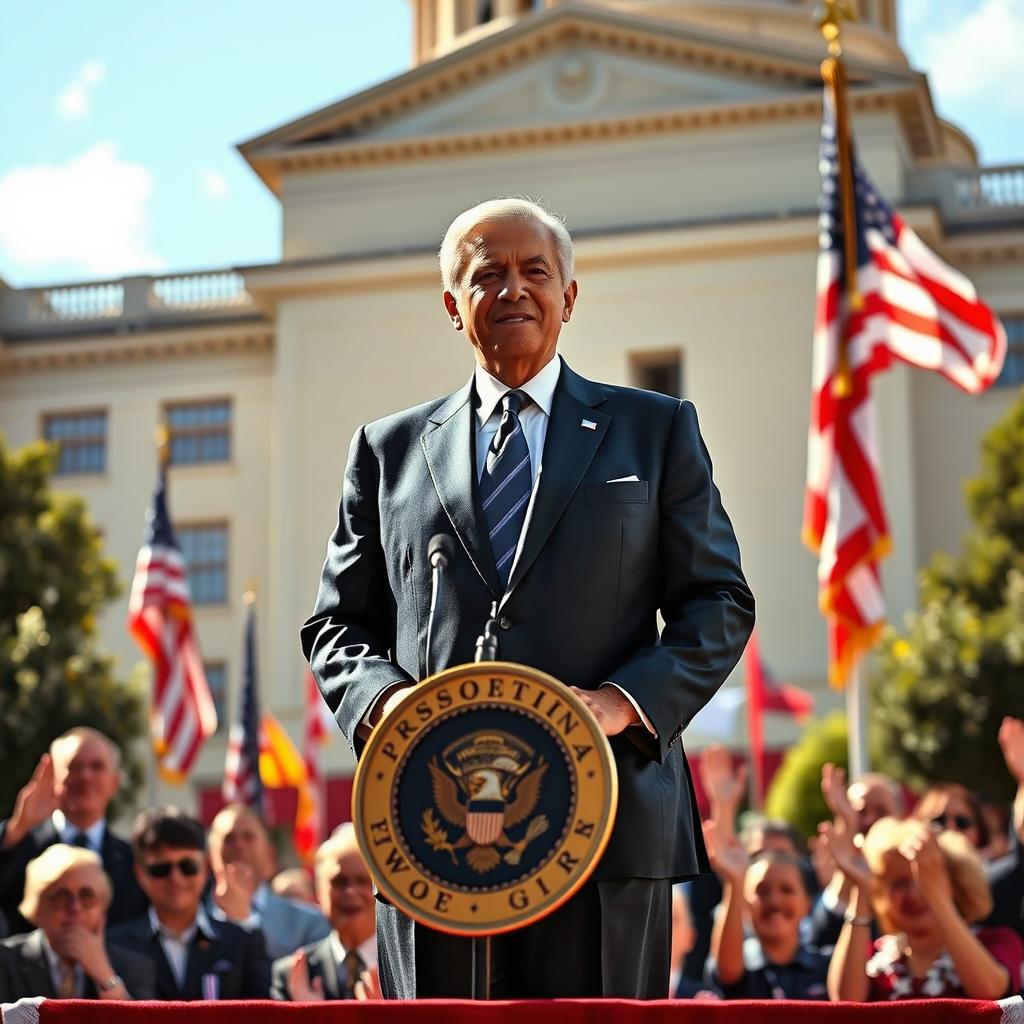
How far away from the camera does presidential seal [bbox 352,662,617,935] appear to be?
9.37 feet

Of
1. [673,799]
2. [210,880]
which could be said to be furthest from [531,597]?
[210,880]

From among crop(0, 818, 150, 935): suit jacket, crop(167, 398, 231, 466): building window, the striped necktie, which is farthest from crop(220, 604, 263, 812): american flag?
the striped necktie

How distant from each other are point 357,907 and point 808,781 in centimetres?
1705

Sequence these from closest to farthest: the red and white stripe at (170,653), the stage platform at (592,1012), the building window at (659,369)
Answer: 1. the stage platform at (592,1012)
2. the red and white stripe at (170,653)
3. the building window at (659,369)

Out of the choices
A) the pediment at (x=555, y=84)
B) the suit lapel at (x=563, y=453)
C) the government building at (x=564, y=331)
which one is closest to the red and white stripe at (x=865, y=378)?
the suit lapel at (x=563, y=453)

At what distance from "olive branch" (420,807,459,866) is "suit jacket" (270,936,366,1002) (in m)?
3.56

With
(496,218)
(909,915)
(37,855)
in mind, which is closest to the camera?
(496,218)

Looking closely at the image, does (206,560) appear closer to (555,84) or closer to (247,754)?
(555,84)

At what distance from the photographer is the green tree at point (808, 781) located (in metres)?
22.7

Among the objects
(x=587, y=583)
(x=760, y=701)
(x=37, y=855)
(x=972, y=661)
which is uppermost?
(x=972, y=661)

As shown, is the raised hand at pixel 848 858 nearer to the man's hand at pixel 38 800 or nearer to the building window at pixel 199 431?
the man's hand at pixel 38 800

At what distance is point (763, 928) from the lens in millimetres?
6801

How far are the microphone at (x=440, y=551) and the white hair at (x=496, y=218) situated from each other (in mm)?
485

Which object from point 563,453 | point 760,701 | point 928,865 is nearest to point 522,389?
point 563,453
